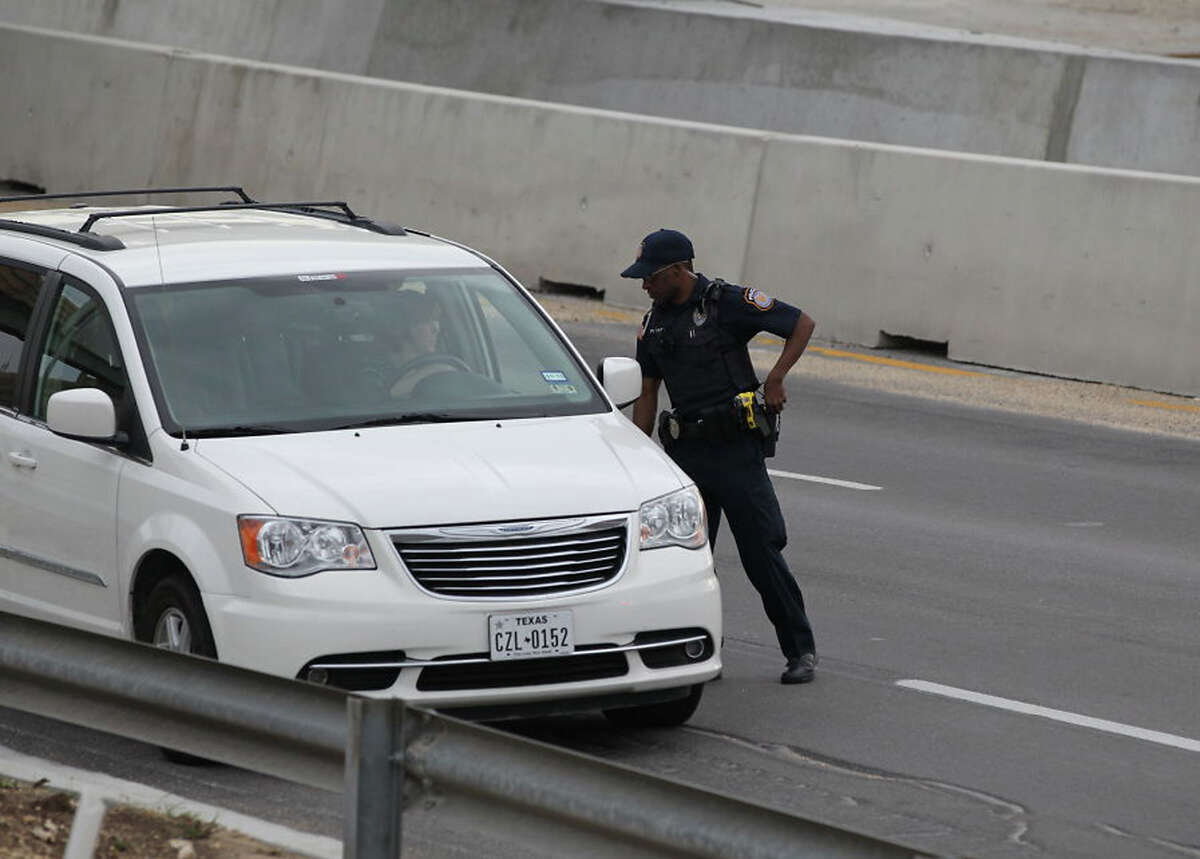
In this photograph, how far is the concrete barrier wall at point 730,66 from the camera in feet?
71.9

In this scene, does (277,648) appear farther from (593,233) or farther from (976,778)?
(593,233)

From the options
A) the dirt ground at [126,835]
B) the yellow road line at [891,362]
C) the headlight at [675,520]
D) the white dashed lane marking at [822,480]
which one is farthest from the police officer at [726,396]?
the yellow road line at [891,362]

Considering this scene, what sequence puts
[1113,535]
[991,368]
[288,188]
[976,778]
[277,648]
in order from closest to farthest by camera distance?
[277,648], [976,778], [1113,535], [991,368], [288,188]

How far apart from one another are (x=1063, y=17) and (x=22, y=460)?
70.6 ft

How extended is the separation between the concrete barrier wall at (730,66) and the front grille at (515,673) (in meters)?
15.7

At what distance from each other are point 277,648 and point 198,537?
1.55 feet

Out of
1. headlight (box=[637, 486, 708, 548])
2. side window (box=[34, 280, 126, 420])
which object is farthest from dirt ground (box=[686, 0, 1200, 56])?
headlight (box=[637, 486, 708, 548])

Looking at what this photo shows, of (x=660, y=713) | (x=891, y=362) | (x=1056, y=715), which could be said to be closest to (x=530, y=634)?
(x=660, y=713)

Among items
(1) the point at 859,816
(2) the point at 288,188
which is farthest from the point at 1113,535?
(2) the point at 288,188

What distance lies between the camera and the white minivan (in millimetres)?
6969

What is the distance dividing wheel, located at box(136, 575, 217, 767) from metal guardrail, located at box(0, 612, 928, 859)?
5.71 ft

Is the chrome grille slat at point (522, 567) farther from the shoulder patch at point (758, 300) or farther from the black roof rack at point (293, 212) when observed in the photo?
the black roof rack at point (293, 212)

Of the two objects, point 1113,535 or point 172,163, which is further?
point 172,163

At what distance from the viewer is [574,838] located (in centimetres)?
429
